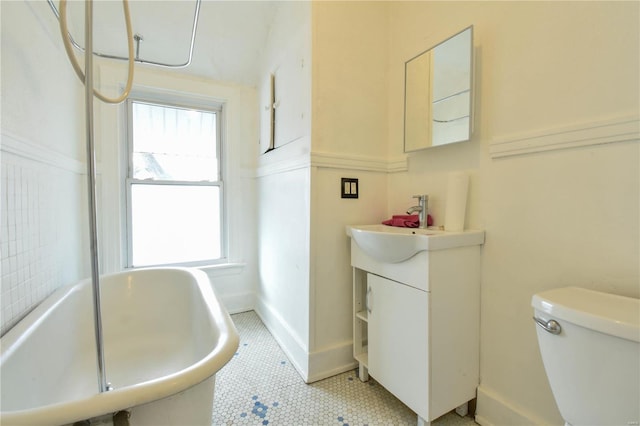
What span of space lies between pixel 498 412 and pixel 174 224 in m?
2.39

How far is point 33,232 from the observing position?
3.86 ft

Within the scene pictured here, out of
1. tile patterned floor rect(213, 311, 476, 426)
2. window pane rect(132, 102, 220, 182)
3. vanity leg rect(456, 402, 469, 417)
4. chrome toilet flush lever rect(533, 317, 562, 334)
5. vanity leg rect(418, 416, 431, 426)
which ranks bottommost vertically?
tile patterned floor rect(213, 311, 476, 426)

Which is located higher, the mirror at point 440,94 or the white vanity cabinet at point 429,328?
the mirror at point 440,94

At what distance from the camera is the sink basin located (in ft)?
3.54

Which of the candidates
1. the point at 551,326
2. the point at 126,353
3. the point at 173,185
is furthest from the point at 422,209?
the point at 173,185

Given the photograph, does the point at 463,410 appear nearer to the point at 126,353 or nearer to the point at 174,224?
the point at 126,353

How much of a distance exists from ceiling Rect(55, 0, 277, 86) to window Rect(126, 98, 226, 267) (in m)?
0.35

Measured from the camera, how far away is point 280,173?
6.17 ft

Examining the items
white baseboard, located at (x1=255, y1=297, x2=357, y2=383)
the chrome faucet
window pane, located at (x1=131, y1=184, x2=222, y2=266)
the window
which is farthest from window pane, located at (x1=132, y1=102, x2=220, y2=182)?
the chrome faucet

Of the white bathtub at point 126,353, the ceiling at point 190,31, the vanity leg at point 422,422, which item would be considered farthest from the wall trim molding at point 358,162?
the ceiling at point 190,31

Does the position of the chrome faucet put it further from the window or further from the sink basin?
the window

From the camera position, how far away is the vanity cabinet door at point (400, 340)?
1096 millimetres

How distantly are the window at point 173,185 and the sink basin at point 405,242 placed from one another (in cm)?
160

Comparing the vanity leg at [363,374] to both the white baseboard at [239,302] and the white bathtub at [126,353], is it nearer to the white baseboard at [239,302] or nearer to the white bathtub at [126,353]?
the white bathtub at [126,353]
